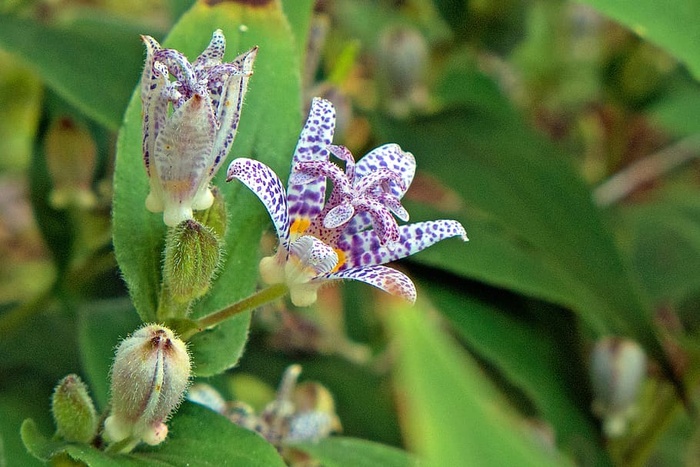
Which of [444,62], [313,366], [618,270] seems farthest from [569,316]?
[444,62]

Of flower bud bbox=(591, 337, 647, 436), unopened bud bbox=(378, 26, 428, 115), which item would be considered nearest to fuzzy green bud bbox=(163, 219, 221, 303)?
flower bud bbox=(591, 337, 647, 436)

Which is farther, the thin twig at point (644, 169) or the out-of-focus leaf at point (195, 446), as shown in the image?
the thin twig at point (644, 169)

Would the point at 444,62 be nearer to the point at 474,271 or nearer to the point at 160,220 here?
the point at 474,271

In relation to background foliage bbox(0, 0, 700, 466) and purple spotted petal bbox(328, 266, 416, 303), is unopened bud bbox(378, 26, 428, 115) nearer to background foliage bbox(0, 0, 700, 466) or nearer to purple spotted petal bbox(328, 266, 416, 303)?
background foliage bbox(0, 0, 700, 466)

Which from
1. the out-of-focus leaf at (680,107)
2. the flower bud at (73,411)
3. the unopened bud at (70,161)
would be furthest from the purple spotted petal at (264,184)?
the out-of-focus leaf at (680,107)

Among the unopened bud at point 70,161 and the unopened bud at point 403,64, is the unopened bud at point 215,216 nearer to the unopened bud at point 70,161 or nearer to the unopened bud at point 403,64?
the unopened bud at point 70,161

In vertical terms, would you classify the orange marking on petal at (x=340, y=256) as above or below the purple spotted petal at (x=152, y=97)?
below
